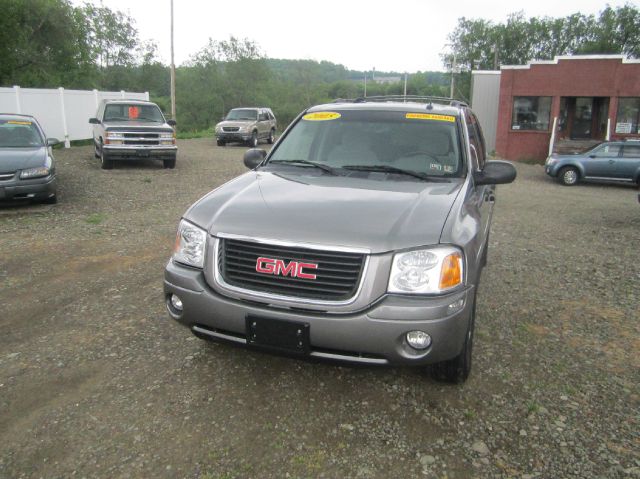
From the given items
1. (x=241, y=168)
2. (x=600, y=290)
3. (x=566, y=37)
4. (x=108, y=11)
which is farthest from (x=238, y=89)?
(x=600, y=290)

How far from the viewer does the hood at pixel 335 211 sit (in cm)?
282

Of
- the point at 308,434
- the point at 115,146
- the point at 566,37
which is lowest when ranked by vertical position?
the point at 308,434

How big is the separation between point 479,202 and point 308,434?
224cm

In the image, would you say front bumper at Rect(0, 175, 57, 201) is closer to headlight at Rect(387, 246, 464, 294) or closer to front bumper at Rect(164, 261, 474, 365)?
front bumper at Rect(164, 261, 474, 365)

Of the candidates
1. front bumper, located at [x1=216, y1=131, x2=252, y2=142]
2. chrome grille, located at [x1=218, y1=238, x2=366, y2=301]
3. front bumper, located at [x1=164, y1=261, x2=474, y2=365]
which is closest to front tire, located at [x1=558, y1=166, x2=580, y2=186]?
front bumper, located at [x1=216, y1=131, x2=252, y2=142]

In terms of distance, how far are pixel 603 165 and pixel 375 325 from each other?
15.6m

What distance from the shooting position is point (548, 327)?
4.50m

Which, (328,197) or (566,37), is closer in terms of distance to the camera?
(328,197)

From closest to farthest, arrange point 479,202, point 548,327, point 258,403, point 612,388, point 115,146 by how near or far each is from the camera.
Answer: point 258,403 < point 612,388 < point 479,202 < point 548,327 < point 115,146

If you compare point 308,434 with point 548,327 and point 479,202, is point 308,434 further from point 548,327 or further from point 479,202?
point 548,327

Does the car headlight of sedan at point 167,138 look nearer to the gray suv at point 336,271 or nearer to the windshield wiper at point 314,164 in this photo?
the windshield wiper at point 314,164

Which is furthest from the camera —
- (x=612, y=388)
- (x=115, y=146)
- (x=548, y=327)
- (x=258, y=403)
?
(x=115, y=146)

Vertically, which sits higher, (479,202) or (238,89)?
(238,89)

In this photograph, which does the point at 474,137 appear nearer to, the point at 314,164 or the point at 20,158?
the point at 314,164
